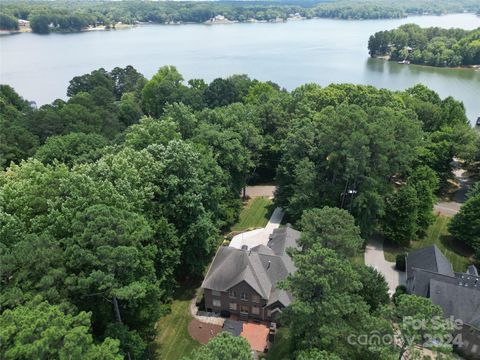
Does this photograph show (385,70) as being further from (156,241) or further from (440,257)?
(156,241)

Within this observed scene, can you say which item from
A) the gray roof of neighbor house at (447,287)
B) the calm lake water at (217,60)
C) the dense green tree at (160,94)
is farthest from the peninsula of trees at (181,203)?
the calm lake water at (217,60)

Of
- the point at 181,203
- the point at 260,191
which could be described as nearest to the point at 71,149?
the point at 181,203

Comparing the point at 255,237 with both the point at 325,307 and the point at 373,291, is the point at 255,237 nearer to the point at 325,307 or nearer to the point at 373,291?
the point at 373,291

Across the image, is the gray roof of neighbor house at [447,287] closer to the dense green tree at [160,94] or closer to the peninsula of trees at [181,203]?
the peninsula of trees at [181,203]

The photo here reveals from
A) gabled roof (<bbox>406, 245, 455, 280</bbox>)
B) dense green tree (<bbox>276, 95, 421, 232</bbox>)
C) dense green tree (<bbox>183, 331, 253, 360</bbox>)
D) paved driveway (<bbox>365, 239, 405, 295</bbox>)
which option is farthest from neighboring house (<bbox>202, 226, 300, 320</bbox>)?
dense green tree (<bbox>183, 331, 253, 360</bbox>)

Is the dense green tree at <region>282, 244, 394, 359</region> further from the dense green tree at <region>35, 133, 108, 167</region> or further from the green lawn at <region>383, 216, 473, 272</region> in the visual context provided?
the dense green tree at <region>35, 133, 108, 167</region>

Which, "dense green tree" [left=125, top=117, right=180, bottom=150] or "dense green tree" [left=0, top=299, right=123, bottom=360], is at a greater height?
"dense green tree" [left=125, top=117, right=180, bottom=150]
